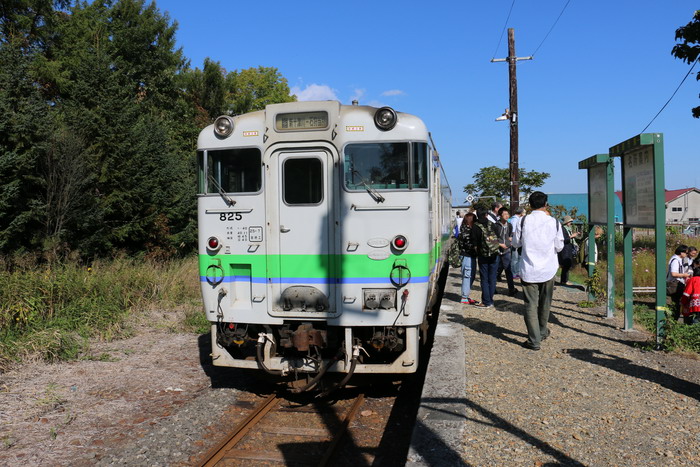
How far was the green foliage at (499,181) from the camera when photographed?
42594mm

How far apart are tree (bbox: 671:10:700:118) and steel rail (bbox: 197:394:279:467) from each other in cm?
1473

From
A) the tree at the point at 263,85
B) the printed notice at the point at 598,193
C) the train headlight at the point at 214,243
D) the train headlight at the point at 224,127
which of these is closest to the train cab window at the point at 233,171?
the train headlight at the point at 224,127

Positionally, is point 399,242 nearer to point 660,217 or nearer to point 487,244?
point 660,217

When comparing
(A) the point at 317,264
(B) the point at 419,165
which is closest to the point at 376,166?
(B) the point at 419,165

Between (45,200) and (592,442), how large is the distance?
13.8 metres

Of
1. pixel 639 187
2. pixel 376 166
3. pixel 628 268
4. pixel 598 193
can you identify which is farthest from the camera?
pixel 598 193

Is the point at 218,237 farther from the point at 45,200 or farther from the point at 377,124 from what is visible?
the point at 45,200

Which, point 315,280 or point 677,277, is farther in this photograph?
point 677,277

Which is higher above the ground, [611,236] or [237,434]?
[611,236]

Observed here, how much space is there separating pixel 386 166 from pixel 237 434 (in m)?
2.93

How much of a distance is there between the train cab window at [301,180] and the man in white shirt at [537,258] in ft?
9.14

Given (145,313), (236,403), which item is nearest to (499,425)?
(236,403)

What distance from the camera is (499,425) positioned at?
4.51 m

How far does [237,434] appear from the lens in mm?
5188
